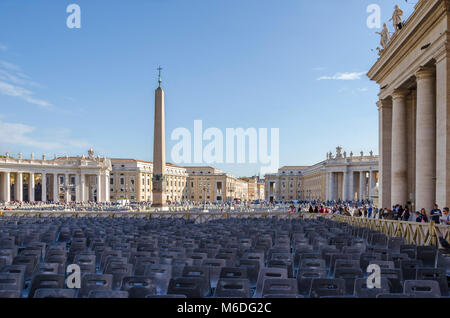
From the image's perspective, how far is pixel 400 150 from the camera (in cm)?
2591

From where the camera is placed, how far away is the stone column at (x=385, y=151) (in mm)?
29344

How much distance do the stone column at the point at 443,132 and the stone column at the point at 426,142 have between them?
208 centimetres

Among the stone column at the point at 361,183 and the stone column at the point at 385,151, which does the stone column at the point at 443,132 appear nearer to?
the stone column at the point at 385,151

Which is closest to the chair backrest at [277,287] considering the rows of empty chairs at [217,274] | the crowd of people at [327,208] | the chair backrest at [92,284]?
the rows of empty chairs at [217,274]

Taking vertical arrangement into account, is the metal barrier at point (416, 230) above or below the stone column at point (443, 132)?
below

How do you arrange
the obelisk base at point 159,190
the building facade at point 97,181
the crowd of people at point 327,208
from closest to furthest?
the crowd of people at point 327,208
the obelisk base at point 159,190
the building facade at point 97,181

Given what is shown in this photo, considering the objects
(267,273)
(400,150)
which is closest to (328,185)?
(400,150)

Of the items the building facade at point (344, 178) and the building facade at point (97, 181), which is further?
the building facade at point (344, 178)

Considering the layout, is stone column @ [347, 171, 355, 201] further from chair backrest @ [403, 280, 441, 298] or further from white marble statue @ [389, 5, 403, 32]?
chair backrest @ [403, 280, 441, 298]

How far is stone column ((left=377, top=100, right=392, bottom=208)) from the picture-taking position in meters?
29.3

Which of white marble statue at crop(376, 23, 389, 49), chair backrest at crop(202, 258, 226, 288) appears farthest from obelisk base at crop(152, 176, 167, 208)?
chair backrest at crop(202, 258, 226, 288)
